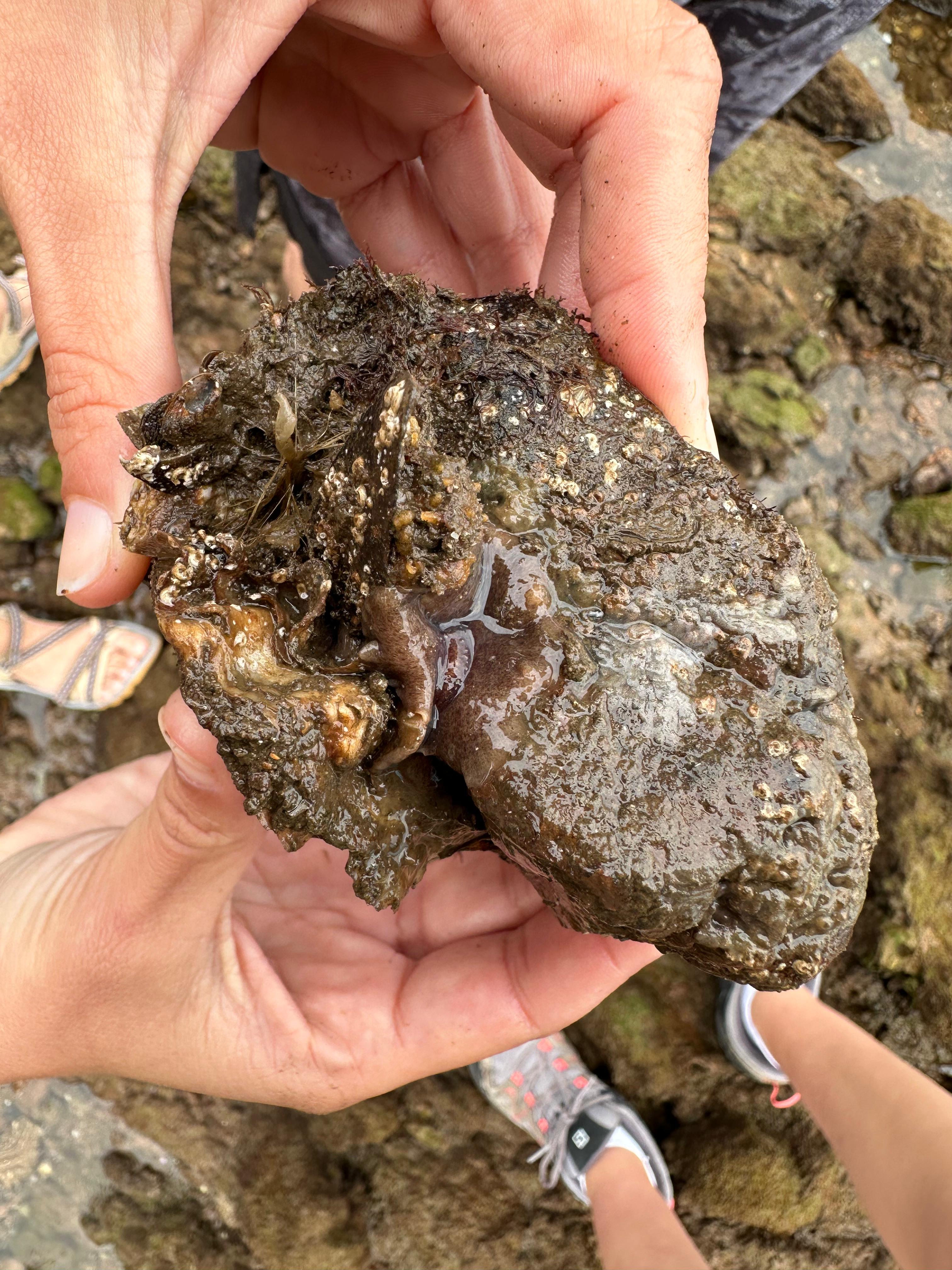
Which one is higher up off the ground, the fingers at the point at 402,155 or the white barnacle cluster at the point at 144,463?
the fingers at the point at 402,155

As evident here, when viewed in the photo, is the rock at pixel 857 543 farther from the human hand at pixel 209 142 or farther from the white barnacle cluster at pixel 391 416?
the white barnacle cluster at pixel 391 416

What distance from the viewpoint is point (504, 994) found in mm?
2473

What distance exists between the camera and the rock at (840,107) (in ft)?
16.7

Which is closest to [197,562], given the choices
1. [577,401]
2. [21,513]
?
[577,401]

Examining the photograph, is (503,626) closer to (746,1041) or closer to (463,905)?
(463,905)

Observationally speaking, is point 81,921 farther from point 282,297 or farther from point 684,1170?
point 282,297

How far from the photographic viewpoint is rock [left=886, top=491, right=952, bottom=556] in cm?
429

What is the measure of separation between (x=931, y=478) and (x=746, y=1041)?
9.26 ft

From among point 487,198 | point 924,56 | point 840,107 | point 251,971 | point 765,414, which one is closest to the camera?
point 251,971

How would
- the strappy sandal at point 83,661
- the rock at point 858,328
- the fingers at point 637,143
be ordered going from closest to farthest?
the fingers at point 637,143
the strappy sandal at point 83,661
the rock at point 858,328

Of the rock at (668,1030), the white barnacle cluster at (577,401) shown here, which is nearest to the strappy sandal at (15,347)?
the white barnacle cluster at (577,401)

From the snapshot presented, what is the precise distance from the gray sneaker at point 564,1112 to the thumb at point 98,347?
281 centimetres

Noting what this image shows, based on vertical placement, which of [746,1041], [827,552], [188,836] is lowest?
[746,1041]

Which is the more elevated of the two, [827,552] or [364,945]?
[827,552]
